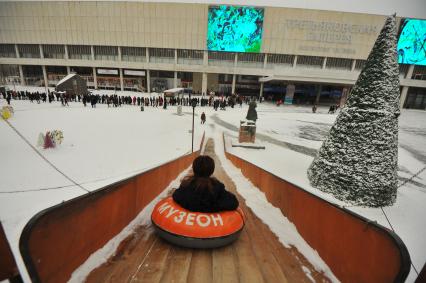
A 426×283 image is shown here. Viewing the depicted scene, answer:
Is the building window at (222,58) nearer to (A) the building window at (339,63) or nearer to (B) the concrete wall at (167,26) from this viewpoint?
(B) the concrete wall at (167,26)

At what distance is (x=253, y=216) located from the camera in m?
4.46

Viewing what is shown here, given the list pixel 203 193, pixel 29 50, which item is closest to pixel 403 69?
pixel 203 193

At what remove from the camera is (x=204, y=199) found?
302 cm

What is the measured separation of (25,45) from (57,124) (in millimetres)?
51015

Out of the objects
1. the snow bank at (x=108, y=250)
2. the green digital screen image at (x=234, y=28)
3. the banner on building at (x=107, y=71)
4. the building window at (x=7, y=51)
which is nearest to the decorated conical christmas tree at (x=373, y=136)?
the snow bank at (x=108, y=250)

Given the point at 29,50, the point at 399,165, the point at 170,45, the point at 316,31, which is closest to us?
the point at 399,165

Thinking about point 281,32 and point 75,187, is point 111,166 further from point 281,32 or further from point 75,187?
point 281,32

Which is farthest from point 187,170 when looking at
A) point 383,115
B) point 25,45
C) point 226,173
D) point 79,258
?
point 25,45

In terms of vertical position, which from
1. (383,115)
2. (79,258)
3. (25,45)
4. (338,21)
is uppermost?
(338,21)

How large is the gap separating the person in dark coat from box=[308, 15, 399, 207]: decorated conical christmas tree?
4319 millimetres

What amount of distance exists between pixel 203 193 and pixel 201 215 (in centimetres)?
32

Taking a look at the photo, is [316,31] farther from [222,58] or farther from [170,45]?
[170,45]

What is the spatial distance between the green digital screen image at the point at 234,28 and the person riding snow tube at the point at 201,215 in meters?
48.7

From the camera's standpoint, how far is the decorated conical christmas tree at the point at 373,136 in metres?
5.61
